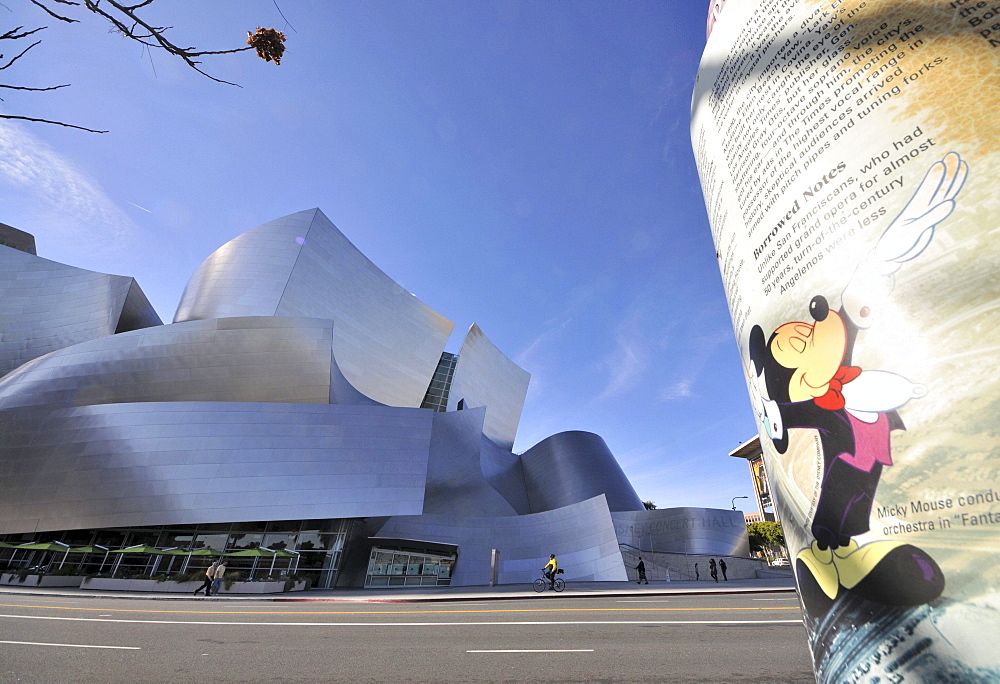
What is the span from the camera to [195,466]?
19.4 meters

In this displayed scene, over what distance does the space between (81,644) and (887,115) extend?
9973 millimetres

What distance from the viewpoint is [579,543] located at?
21.3 metres

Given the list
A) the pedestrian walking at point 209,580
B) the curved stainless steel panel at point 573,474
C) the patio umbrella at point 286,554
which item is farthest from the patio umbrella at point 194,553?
the curved stainless steel panel at point 573,474

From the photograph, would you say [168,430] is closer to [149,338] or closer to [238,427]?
[238,427]

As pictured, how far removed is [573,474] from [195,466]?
77.9 feet

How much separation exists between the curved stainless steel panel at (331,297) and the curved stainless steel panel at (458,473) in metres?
10.2

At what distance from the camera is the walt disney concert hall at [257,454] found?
19.3m

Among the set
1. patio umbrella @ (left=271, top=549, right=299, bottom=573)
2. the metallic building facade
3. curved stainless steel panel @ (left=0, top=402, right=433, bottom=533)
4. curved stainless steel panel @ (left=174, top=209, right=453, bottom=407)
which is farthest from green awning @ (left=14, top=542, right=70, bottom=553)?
curved stainless steel panel @ (left=174, top=209, right=453, bottom=407)

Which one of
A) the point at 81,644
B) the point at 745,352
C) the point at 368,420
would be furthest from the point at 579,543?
the point at 745,352

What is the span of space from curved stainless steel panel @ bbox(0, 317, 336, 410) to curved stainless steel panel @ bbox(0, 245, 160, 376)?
6834 millimetres

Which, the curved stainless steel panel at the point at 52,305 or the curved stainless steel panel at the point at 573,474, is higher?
the curved stainless steel panel at the point at 52,305

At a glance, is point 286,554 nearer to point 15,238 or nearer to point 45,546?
point 45,546

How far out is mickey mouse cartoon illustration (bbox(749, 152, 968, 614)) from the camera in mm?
1200

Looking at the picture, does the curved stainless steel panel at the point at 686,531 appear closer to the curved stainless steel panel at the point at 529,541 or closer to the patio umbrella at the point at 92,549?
the curved stainless steel panel at the point at 529,541
